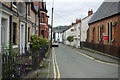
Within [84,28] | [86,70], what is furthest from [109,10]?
[86,70]

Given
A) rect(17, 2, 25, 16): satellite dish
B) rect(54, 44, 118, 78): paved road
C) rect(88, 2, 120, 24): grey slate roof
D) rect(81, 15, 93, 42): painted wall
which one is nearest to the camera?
rect(54, 44, 118, 78): paved road

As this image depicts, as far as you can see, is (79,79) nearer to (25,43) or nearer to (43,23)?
(25,43)

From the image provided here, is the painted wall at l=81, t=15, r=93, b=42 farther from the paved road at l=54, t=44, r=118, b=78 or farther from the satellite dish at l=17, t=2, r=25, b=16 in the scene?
the satellite dish at l=17, t=2, r=25, b=16

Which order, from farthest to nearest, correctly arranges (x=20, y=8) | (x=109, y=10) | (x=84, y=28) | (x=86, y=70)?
(x=84, y=28), (x=109, y=10), (x=86, y=70), (x=20, y=8)

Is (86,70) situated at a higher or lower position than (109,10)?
lower

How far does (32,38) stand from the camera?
13898 mm

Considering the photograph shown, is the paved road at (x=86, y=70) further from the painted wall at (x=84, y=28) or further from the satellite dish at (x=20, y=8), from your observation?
the painted wall at (x=84, y=28)

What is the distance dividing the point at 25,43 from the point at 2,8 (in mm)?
5247

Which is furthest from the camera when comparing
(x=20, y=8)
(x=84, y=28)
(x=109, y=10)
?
(x=84, y=28)

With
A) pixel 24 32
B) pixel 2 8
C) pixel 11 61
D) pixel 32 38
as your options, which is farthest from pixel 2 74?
pixel 32 38

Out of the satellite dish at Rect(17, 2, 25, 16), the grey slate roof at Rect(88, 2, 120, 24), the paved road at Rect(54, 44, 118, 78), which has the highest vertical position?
the grey slate roof at Rect(88, 2, 120, 24)

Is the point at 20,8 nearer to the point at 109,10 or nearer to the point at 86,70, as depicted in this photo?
the point at 86,70

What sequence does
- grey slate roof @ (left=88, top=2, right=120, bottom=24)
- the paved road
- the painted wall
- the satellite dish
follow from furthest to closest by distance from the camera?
the painted wall, grey slate roof @ (left=88, top=2, right=120, bottom=24), the satellite dish, the paved road

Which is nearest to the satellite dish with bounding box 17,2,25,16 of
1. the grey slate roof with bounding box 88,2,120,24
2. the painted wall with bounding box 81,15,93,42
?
the grey slate roof with bounding box 88,2,120,24
